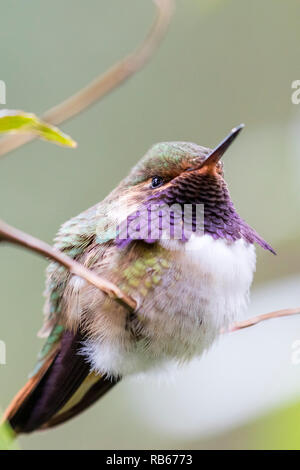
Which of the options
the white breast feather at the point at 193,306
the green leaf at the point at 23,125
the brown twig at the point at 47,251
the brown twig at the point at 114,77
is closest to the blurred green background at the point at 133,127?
the white breast feather at the point at 193,306

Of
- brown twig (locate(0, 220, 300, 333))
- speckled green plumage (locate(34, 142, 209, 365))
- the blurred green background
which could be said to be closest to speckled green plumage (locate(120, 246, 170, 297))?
speckled green plumage (locate(34, 142, 209, 365))

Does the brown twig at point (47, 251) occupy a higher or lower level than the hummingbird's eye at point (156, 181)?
lower

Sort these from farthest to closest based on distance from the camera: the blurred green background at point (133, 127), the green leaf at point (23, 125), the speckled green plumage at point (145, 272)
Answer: the blurred green background at point (133, 127) → the speckled green plumage at point (145, 272) → the green leaf at point (23, 125)

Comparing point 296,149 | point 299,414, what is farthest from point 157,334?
point 296,149

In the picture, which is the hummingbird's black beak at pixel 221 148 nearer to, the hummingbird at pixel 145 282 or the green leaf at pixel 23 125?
the hummingbird at pixel 145 282

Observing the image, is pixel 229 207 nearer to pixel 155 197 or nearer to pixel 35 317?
pixel 155 197

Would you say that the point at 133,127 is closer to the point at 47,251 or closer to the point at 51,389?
the point at 51,389

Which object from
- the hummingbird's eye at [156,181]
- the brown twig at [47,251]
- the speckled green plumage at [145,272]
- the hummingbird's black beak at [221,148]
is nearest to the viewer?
the brown twig at [47,251]
